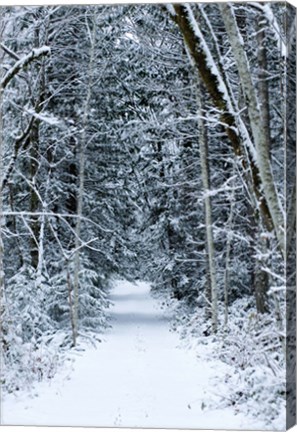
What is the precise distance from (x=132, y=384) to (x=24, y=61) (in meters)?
2.96

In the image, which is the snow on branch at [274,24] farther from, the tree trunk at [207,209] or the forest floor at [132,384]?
the forest floor at [132,384]

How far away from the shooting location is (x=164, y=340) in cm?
722

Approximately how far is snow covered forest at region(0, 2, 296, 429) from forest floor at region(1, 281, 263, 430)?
9 cm

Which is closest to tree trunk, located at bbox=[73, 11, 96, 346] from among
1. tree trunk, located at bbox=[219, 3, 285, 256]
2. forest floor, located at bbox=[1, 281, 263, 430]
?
forest floor, located at bbox=[1, 281, 263, 430]

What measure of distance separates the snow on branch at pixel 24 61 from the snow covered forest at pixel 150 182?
2 centimetres

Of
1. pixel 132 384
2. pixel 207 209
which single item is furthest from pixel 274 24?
pixel 132 384

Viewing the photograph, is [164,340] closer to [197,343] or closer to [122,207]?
[197,343]

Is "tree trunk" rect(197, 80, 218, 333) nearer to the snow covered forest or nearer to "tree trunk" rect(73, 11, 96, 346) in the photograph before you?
the snow covered forest

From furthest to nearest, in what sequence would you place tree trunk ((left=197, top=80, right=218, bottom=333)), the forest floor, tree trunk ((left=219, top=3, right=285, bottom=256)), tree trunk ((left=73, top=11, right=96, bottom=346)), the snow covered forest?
1. tree trunk ((left=73, top=11, right=96, bottom=346))
2. tree trunk ((left=197, top=80, right=218, bottom=333))
3. the forest floor
4. the snow covered forest
5. tree trunk ((left=219, top=3, right=285, bottom=256))

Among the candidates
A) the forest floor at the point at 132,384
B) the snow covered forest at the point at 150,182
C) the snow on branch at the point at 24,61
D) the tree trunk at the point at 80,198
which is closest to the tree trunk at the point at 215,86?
the snow covered forest at the point at 150,182

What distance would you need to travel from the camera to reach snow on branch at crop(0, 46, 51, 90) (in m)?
7.44

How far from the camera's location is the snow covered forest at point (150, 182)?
22.4ft

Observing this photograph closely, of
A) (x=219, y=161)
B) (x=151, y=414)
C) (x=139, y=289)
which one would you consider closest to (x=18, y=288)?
(x=139, y=289)

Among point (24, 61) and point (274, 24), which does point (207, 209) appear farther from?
point (24, 61)
